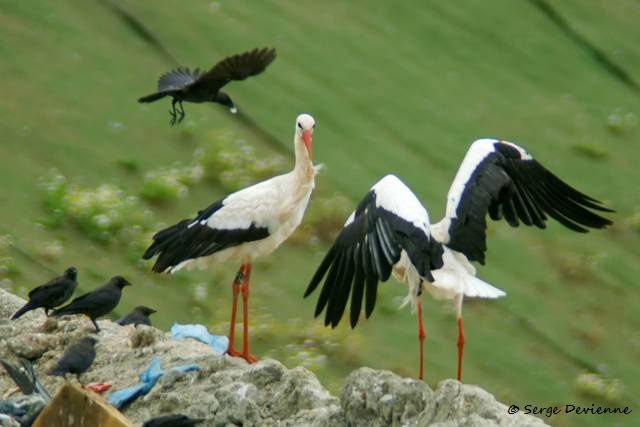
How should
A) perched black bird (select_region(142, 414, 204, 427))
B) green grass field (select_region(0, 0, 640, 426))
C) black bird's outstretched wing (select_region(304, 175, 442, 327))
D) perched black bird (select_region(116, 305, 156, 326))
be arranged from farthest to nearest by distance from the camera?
green grass field (select_region(0, 0, 640, 426)) < perched black bird (select_region(116, 305, 156, 326)) < black bird's outstretched wing (select_region(304, 175, 442, 327)) < perched black bird (select_region(142, 414, 204, 427))

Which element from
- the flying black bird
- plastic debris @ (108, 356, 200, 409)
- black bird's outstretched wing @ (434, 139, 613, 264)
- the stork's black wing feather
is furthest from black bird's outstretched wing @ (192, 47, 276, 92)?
plastic debris @ (108, 356, 200, 409)

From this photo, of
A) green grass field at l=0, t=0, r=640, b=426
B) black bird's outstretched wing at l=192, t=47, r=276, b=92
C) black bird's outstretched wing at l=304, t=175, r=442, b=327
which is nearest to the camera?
black bird's outstretched wing at l=304, t=175, r=442, b=327

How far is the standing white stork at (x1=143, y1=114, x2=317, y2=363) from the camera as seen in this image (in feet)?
42.1

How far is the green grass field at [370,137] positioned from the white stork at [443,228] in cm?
381

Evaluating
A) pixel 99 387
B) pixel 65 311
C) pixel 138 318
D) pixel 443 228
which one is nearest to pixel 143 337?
pixel 65 311

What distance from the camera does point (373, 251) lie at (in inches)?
460

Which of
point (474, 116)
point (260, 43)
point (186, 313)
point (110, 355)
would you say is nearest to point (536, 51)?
point (474, 116)

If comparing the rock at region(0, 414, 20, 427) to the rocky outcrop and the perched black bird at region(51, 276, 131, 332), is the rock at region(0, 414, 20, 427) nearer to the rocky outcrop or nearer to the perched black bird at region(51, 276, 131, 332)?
the rocky outcrop

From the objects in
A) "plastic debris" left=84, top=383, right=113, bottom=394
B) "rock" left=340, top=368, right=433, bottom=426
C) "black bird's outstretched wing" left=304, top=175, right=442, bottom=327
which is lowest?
"plastic debris" left=84, top=383, right=113, bottom=394

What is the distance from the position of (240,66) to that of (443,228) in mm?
1782

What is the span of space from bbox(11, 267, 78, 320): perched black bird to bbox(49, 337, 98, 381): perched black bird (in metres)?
0.83

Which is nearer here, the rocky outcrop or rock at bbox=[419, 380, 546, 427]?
rock at bbox=[419, 380, 546, 427]

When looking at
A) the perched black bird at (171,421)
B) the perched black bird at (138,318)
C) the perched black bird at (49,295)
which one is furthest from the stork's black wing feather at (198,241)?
the perched black bird at (171,421)

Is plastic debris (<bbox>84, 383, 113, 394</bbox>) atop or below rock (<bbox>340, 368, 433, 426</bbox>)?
below
